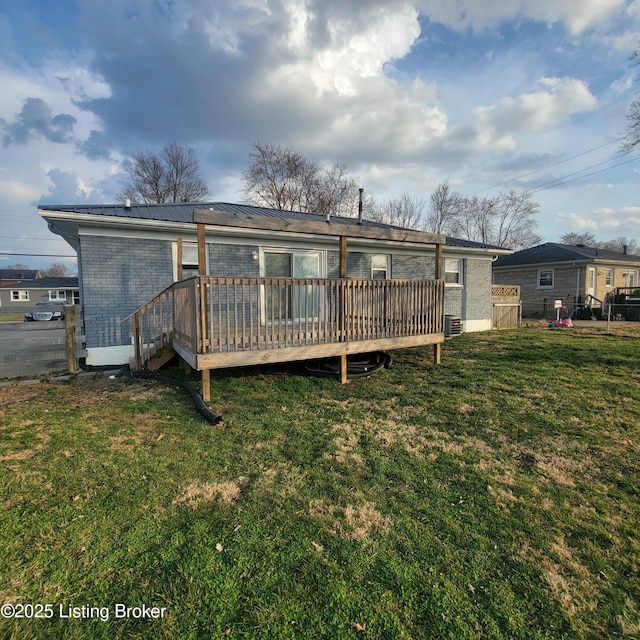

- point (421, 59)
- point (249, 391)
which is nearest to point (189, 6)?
point (421, 59)

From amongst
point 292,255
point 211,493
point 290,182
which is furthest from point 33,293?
point 211,493

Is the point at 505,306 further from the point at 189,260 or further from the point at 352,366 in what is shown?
the point at 189,260

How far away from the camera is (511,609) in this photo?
1851 mm

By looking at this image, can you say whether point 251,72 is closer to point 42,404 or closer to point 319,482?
point 42,404

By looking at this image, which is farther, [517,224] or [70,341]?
[517,224]

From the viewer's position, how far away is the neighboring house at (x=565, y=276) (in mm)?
19297

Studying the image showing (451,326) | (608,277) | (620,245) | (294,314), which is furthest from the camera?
(620,245)

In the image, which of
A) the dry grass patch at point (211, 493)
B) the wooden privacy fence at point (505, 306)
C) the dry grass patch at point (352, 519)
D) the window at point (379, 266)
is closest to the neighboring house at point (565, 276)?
the wooden privacy fence at point (505, 306)

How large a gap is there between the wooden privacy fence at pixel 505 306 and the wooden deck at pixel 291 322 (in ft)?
23.8

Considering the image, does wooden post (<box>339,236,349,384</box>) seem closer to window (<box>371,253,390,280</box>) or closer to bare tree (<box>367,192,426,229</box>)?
window (<box>371,253,390,280</box>)

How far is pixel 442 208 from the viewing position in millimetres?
36156

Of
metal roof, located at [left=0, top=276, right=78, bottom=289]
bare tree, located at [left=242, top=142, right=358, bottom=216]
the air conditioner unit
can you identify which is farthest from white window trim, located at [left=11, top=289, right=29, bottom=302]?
the air conditioner unit

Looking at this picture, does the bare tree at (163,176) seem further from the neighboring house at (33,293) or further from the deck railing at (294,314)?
the deck railing at (294,314)

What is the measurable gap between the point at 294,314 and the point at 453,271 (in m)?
8.23
